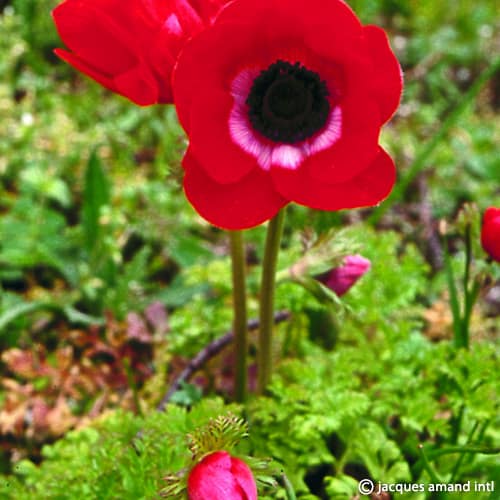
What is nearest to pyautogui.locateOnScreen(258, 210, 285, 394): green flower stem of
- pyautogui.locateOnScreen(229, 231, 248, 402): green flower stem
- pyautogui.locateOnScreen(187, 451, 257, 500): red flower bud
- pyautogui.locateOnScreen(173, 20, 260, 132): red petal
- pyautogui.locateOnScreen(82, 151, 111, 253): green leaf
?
pyautogui.locateOnScreen(229, 231, 248, 402): green flower stem

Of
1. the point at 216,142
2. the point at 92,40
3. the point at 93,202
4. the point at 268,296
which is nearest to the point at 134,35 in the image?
the point at 92,40

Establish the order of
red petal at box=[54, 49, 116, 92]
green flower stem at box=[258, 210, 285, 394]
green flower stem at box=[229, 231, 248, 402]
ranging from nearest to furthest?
red petal at box=[54, 49, 116, 92], green flower stem at box=[258, 210, 285, 394], green flower stem at box=[229, 231, 248, 402]

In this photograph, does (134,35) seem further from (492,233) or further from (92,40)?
(492,233)

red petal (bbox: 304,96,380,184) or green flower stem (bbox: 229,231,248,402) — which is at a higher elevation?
red petal (bbox: 304,96,380,184)

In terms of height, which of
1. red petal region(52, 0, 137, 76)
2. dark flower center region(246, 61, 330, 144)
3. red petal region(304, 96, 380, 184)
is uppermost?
red petal region(52, 0, 137, 76)

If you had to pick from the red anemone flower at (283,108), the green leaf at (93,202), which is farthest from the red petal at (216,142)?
the green leaf at (93,202)

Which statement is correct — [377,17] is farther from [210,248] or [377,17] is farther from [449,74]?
[210,248]

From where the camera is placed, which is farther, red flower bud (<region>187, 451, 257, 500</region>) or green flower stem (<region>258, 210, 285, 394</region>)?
green flower stem (<region>258, 210, 285, 394</region>)

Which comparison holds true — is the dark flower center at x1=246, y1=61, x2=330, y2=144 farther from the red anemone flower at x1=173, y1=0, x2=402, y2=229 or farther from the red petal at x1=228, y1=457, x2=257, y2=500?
the red petal at x1=228, y1=457, x2=257, y2=500
